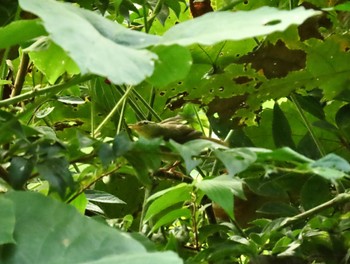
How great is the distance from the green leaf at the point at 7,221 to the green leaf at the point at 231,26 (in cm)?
14

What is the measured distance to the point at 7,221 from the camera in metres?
0.43

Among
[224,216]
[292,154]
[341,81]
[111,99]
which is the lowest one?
[224,216]

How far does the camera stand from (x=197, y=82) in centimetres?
86

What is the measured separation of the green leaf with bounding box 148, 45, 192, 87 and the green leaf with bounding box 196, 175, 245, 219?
0.13m

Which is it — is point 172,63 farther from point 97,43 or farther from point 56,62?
point 56,62

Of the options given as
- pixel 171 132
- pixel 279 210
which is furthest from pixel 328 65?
pixel 171 132

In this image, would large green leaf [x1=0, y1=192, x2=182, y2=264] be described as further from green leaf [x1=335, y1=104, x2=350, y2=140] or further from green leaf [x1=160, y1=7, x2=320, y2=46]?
green leaf [x1=335, y1=104, x2=350, y2=140]

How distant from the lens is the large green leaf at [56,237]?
44 cm

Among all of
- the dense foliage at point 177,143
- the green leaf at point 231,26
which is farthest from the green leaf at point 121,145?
the green leaf at point 231,26

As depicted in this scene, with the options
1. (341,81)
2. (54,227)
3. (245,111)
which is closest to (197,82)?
(245,111)

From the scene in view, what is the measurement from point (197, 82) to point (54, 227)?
1.44 ft

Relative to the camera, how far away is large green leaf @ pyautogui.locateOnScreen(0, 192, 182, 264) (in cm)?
44

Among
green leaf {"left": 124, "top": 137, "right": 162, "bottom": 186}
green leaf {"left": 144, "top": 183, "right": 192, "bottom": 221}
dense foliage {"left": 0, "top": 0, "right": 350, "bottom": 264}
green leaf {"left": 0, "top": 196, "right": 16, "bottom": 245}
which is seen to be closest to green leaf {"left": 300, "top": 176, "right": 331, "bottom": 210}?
dense foliage {"left": 0, "top": 0, "right": 350, "bottom": 264}

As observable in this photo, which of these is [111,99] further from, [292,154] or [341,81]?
[292,154]
